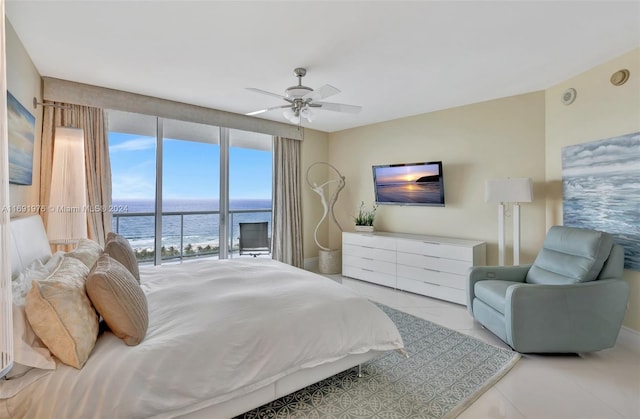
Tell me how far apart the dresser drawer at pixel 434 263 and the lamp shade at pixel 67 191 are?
3.63 m

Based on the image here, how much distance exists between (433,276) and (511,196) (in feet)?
4.33

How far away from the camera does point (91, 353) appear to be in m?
1.38

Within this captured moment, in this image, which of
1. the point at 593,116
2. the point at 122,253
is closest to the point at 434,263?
the point at 593,116

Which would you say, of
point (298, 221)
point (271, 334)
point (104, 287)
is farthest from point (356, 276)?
point (104, 287)

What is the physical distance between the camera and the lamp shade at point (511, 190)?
3.23m

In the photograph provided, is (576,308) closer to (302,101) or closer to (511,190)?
(511,190)

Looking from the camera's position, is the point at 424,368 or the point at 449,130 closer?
the point at 424,368

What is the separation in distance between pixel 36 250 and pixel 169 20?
5.99 feet

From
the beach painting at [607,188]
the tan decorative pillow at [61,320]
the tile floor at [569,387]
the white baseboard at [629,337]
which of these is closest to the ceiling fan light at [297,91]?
the tan decorative pillow at [61,320]

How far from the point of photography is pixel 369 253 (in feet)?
15.1

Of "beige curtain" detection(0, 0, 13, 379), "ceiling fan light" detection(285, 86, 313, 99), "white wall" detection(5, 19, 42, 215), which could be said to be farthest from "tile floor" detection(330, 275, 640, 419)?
"white wall" detection(5, 19, 42, 215)

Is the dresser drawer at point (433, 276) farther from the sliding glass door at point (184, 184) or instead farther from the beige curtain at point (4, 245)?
the beige curtain at point (4, 245)

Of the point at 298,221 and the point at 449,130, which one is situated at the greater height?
the point at 449,130

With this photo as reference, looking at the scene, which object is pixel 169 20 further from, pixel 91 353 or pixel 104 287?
pixel 91 353
